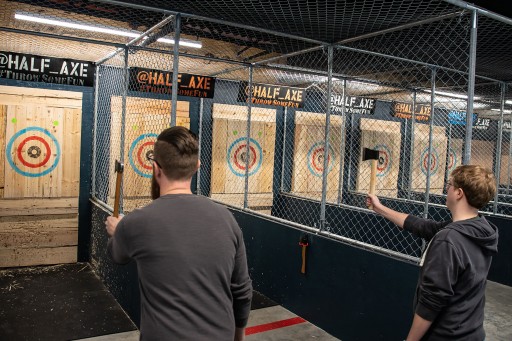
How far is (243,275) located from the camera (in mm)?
1555

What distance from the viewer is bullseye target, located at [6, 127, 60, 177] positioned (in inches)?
214

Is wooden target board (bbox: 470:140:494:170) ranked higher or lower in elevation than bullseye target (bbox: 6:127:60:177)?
higher

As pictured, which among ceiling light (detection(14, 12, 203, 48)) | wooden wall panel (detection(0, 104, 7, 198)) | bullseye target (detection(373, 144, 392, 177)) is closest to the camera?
ceiling light (detection(14, 12, 203, 48))

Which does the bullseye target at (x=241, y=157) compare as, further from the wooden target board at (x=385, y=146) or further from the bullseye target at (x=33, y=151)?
the bullseye target at (x=33, y=151)

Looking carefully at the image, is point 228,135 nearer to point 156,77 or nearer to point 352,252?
point 156,77

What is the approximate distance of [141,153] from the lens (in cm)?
606

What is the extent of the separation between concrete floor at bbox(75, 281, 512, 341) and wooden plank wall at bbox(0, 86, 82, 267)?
2540 millimetres

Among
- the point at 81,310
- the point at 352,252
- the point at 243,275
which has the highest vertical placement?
the point at 243,275

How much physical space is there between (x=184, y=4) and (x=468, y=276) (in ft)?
8.27

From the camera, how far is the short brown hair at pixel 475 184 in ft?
5.60

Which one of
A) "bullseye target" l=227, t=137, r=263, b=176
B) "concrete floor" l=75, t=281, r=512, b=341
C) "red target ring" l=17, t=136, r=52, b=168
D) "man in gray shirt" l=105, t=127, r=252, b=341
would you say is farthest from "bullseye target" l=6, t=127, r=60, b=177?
"man in gray shirt" l=105, t=127, r=252, b=341

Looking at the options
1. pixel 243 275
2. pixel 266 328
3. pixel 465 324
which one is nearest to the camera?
pixel 243 275

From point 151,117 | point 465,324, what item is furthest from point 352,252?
point 151,117

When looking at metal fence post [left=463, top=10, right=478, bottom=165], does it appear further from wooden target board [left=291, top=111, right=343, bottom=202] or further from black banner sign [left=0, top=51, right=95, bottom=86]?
wooden target board [left=291, top=111, right=343, bottom=202]
